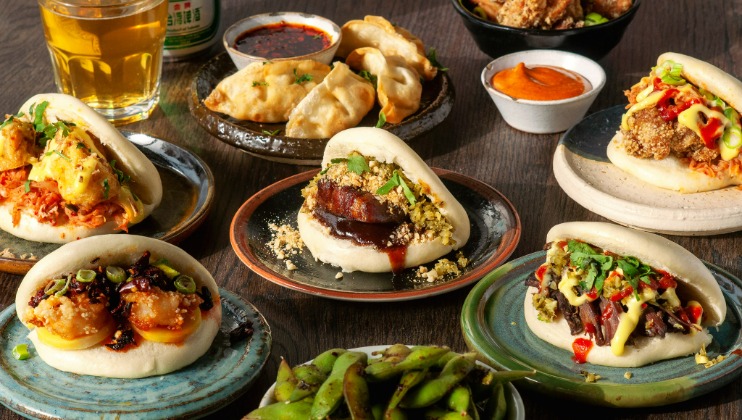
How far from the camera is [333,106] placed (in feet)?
11.7

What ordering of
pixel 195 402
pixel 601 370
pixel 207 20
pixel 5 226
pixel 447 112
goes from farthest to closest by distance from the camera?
1. pixel 207 20
2. pixel 447 112
3. pixel 5 226
4. pixel 601 370
5. pixel 195 402

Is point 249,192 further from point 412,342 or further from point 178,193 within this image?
point 412,342

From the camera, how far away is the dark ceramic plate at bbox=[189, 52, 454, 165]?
3.46 m

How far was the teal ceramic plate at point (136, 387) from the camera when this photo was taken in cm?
216

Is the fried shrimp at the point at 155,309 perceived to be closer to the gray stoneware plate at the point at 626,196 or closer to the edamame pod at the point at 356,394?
the edamame pod at the point at 356,394

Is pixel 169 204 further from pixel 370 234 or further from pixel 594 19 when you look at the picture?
pixel 594 19

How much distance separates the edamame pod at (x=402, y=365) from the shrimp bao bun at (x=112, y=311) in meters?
0.60

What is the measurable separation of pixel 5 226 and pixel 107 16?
37.4 inches

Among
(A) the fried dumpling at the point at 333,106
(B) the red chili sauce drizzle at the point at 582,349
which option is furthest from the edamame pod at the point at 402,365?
(A) the fried dumpling at the point at 333,106

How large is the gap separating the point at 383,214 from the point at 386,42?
137cm

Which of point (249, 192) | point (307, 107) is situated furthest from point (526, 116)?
point (249, 192)

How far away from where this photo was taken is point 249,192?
135 inches

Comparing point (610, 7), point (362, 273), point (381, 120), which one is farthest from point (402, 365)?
point (610, 7)

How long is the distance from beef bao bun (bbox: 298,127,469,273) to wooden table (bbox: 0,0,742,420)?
158 millimetres
